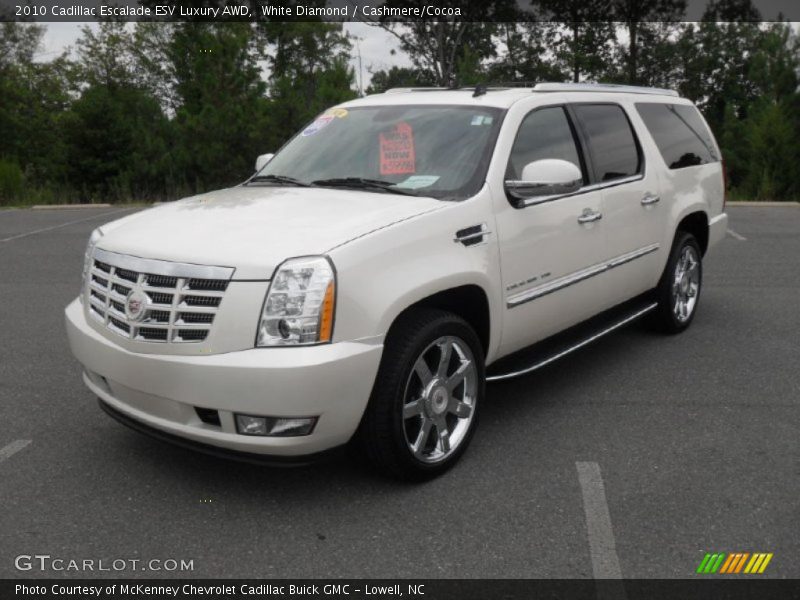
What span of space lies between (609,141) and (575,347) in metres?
1.46

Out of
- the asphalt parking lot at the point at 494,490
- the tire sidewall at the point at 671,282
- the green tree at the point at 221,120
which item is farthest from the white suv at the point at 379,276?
the green tree at the point at 221,120

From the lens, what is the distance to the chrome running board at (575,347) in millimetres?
4434

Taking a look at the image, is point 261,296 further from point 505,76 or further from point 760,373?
point 505,76

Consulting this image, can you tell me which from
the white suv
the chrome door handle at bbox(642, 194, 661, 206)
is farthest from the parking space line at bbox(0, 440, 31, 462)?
the chrome door handle at bbox(642, 194, 661, 206)

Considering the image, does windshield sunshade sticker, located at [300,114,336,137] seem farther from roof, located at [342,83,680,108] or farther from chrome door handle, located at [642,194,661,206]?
chrome door handle, located at [642,194,661,206]

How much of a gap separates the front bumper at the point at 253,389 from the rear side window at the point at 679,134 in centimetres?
346

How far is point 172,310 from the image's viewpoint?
347 centimetres

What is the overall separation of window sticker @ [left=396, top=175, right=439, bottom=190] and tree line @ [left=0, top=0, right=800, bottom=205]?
287 cm

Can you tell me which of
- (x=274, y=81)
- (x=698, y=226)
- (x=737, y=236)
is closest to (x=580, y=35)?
(x=274, y=81)

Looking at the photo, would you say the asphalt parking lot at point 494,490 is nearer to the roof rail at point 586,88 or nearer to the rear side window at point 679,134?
the rear side window at point 679,134

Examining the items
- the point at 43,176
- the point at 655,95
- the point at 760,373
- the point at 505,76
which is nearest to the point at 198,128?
the point at 43,176

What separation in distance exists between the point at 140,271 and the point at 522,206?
6.42 feet

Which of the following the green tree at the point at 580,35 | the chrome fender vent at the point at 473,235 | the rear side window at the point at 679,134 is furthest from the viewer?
the green tree at the point at 580,35

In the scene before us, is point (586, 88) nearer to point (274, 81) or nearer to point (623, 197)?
point (623, 197)
